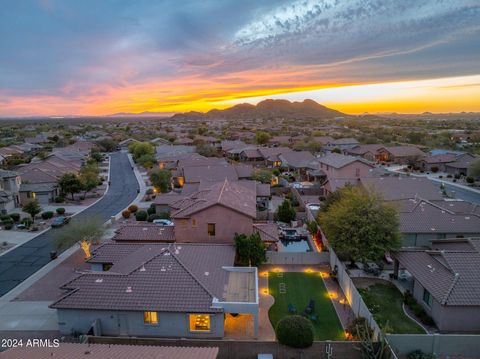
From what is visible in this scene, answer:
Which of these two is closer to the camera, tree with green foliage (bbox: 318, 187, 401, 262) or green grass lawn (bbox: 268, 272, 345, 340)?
green grass lawn (bbox: 268, 272, 345, 340)

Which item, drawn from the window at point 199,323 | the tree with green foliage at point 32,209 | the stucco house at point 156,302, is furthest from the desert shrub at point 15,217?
the window at point 199,323

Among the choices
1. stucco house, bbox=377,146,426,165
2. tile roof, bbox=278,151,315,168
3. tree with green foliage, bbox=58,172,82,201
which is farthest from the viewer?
stucco house, bbox=377,146,426,165

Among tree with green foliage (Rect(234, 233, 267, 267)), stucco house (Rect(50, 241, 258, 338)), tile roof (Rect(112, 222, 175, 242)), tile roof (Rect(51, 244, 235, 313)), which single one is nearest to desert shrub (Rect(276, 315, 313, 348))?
stucco house (Rect(50, 241, 258, 338))

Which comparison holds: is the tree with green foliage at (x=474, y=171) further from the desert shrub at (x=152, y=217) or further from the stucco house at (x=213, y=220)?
the desert shrub at (x=152, y=217)

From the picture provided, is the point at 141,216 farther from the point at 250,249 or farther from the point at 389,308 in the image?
the point at 389,308

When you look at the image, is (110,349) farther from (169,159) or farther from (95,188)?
(169,159)

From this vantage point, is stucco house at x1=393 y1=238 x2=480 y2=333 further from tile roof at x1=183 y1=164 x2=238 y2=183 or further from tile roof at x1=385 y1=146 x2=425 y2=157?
tile roof at x1=385 y1=146 x2=425 y2=157

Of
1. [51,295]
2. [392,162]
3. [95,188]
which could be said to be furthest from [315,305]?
[392,162]
